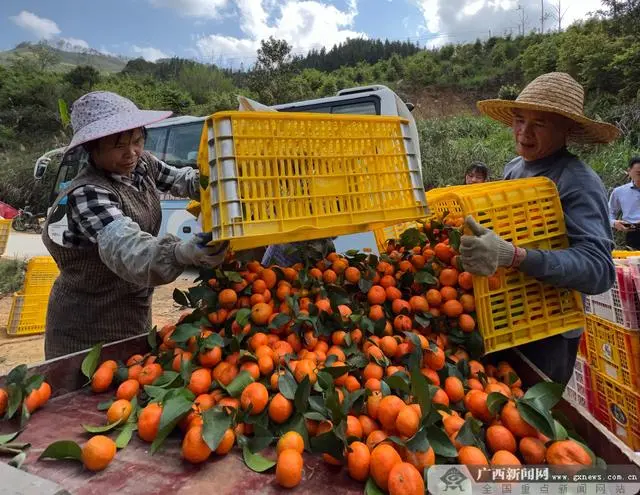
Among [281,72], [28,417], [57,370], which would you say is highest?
[281,72]

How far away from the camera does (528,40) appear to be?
116 feet

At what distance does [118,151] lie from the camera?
184 cm

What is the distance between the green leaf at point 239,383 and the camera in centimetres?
138

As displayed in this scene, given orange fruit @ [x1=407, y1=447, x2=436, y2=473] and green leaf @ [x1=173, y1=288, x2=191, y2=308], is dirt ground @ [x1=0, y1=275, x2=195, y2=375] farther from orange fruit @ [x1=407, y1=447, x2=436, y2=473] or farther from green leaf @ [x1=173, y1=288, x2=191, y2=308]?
orange fruit @ [x1=407, y1=447, x2=436, y2=473]

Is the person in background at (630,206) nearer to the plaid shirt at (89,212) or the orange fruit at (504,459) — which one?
the orange fruit at (504,459)

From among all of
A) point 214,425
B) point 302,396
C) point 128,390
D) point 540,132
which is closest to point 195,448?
point 214,425

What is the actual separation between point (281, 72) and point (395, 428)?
25797mm

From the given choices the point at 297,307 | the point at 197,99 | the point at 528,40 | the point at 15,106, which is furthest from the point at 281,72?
the point at 297,307

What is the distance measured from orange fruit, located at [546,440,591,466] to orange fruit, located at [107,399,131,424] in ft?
3.96

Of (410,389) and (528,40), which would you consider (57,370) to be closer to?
(410,389)

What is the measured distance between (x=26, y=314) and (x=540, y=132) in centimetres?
A: 646

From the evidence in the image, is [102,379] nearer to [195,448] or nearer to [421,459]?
[195,448]

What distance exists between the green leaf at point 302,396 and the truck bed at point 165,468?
0.45 ft

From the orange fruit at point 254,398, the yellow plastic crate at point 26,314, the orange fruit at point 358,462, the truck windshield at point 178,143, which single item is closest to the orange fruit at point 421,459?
the orange fruit at point 358,462
